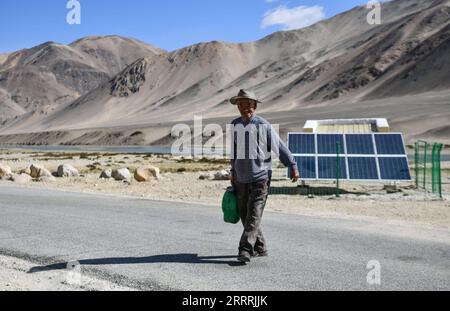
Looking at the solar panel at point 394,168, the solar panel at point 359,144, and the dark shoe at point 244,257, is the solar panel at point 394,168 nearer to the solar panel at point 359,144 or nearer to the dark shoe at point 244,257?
the solar panel at point 359,144

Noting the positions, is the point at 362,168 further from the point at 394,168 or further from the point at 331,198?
the point at 331,198

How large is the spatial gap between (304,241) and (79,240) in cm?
353

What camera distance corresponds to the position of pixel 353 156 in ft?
66.3

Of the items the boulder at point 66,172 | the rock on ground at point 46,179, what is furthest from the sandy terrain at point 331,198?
the boulder at point 66,172

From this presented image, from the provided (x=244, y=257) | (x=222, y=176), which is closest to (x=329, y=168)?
(x=222, y=176)

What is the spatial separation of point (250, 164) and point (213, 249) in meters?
1.81

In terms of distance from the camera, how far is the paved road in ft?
22.9

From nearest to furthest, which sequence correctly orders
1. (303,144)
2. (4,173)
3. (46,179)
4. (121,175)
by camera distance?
1. (303,144)
2. (46,179)
3. (121,175)
4. (4,173)

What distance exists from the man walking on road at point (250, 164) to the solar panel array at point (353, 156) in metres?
11.7

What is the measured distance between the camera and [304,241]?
31.8 feet

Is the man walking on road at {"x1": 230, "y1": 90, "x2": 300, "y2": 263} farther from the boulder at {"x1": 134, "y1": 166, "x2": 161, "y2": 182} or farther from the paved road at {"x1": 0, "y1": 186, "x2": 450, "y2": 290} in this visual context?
the boulder at {"x1": 134, "y1": 166, "x2": 161, "y2": 182}

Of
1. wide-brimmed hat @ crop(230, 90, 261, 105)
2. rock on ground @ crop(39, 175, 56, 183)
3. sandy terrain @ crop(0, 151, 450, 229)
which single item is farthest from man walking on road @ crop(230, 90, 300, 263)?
rock on ground @ crop(39, 175, 56, 183)

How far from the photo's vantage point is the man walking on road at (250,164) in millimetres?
7738

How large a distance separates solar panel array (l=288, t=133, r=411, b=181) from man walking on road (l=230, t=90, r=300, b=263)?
1172cm
